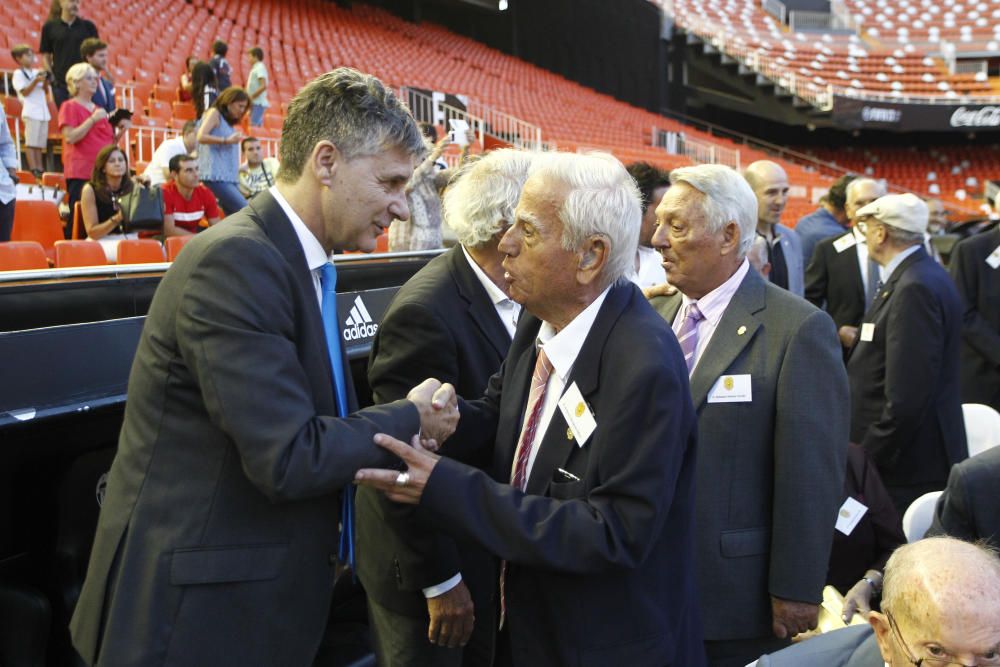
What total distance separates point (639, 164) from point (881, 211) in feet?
3.39

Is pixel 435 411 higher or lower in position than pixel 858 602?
higher

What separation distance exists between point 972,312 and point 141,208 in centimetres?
491

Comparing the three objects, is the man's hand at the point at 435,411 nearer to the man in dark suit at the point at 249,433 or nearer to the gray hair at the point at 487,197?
the man in dark suit at the point at 249,433

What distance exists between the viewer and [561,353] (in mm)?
1632

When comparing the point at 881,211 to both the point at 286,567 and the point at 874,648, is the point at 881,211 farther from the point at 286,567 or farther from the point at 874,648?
the point at 286,567

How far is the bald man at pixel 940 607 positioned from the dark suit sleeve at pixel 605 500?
44 centimetres

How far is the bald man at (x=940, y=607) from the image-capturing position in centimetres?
149

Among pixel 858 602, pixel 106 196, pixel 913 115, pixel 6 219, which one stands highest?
pixel 913 115

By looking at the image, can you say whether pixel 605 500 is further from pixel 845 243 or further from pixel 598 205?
pixel 845 243

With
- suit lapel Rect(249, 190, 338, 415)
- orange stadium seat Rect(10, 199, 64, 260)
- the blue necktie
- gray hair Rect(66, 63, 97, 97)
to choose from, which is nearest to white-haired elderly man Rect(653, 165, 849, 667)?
the blue necktie

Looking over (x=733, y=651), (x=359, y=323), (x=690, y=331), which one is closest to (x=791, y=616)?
(x=733, y=651)

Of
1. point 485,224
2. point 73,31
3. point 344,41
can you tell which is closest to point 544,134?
point 344,41

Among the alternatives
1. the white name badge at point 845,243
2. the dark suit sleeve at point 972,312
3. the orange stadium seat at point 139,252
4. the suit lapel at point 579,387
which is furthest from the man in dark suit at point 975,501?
the orange stadium seat at point 139,252

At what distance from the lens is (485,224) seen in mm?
2242
